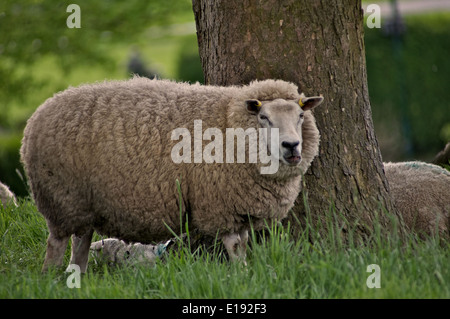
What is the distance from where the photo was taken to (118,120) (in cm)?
458

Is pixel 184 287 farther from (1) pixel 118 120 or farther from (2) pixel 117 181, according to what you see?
(1) pixel 118 120

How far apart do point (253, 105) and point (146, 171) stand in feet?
2.70

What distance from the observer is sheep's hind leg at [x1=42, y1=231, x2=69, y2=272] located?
4762mm

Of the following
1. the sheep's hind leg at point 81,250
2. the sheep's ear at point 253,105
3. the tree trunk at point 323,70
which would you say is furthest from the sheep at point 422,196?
the sheep's hind leg at point 81,250

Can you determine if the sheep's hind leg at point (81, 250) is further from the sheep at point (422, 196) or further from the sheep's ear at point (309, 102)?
the sheep at point (422, 196)

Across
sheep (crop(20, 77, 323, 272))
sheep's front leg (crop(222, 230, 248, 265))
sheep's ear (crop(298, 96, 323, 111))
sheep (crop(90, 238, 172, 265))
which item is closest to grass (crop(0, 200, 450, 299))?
sheep's front leg (crop(222, 230, 248, 265))

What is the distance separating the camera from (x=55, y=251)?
4766mm

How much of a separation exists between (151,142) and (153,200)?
0.38 metres

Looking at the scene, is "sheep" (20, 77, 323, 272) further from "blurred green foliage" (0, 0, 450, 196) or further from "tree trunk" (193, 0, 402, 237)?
"blurred green foliage" (0, 0, 450, 196)

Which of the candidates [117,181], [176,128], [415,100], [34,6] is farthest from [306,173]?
[34,6]

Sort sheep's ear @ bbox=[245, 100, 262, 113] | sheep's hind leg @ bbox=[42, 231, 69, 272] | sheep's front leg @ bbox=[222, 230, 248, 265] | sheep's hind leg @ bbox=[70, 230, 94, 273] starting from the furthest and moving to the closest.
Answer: sheep's hind leg @ bbox=[70, 230, 94, 273], sheep's hind leg @ bbox=[42, 231, 69, 272], sheep's front leg @ bbox=[222, 230, 248, 265], sheep's ear @ bbox=[245, 100, 262, 113]

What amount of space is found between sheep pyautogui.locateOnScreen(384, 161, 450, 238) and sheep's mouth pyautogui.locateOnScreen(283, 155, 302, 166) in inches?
63.3

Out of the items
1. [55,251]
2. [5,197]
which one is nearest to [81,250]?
[55,251]

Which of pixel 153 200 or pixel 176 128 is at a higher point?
pixel 176 128
